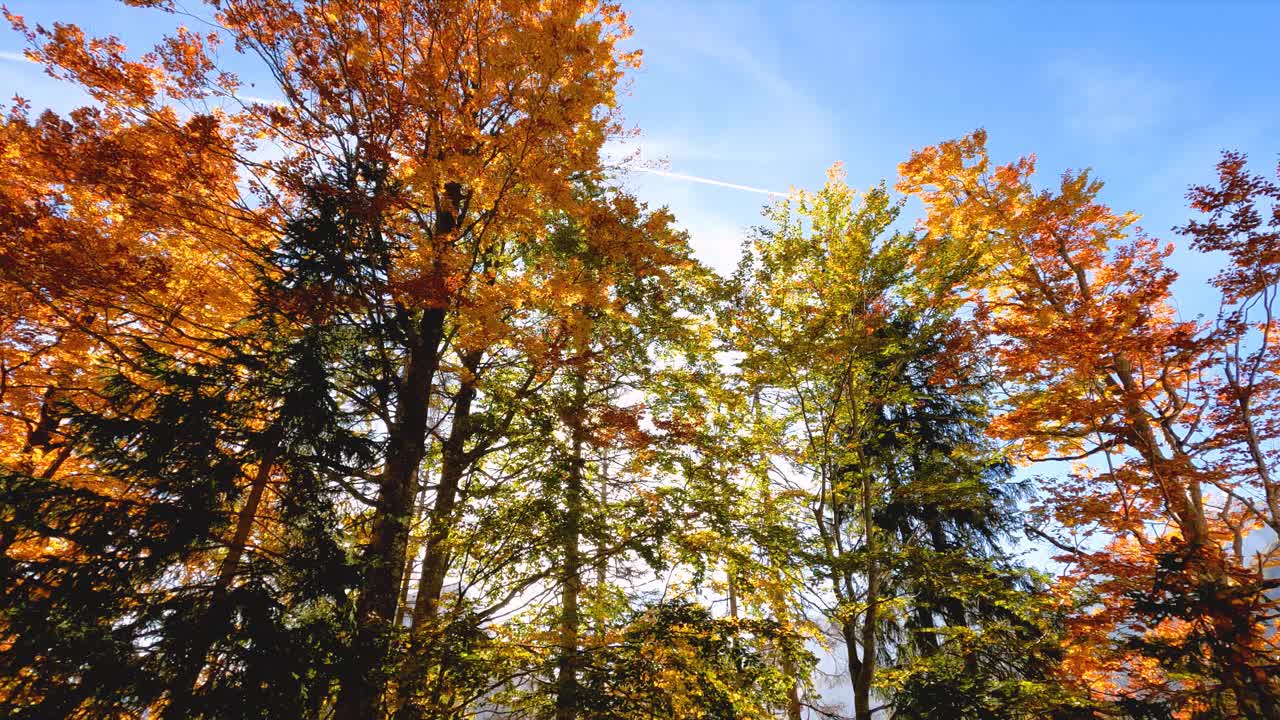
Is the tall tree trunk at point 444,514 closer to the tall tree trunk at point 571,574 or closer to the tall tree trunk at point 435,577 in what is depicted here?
the tall tree trunk at point 435,577

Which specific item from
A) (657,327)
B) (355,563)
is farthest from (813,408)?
(355,563)

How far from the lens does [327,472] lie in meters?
5.07

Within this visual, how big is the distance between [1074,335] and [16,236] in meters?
13.2

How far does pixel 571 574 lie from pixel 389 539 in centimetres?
220

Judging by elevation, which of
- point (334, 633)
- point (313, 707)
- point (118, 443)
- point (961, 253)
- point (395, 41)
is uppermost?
point (395, 41)

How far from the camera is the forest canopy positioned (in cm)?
387

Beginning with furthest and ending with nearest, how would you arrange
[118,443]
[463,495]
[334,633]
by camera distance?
[463,495]
[334,633]
[118,443]

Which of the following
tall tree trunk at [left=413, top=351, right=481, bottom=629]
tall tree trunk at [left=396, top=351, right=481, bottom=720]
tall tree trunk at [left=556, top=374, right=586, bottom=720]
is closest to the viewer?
tall tree trunk at [left=396, top=351, right=481, bottom=720]

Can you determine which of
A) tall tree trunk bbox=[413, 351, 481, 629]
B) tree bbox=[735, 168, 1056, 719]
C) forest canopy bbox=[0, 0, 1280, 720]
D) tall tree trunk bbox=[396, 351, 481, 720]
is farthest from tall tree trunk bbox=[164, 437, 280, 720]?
tree bbox=[735, 168, 1056, 719]

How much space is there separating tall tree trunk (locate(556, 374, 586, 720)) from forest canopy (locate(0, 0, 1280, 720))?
0.05 m

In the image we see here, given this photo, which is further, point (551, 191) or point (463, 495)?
point (463, 495)

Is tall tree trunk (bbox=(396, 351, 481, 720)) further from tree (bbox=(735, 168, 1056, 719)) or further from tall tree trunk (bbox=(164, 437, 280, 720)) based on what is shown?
tree (bbox=(735, 168, 1056, 719))

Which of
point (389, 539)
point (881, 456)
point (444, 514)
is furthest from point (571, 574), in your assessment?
point (881, 456)

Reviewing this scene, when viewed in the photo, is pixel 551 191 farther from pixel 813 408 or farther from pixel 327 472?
pixel 813 408
